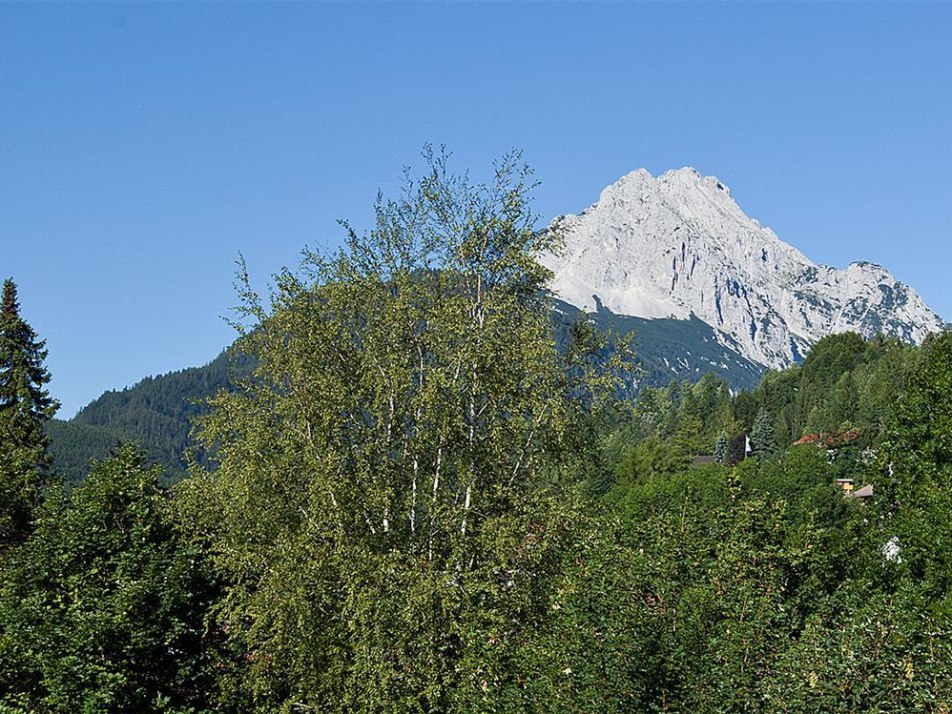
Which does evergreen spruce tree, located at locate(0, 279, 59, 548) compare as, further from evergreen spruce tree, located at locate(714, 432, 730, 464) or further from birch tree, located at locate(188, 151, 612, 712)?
evergreen spruce tree, located at locate(714, 432, 730, 464)

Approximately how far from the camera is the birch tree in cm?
2380

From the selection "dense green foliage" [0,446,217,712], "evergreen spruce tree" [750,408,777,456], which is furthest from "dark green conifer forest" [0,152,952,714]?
"evergreen spruce tree" [750,408,777,456]

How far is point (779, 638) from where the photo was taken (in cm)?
1794

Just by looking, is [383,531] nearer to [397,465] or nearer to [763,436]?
[397,465]

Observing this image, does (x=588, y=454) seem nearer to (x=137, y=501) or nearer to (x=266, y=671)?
(x=266, y=671)

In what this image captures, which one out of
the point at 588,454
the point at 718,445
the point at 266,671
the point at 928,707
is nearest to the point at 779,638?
the point at 928,707

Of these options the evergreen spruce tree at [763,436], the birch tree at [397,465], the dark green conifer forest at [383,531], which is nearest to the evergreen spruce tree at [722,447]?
the evergreen spruce tree at [763,436]

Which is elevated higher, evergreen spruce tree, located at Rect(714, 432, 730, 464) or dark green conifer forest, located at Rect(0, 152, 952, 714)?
evergreen spruce tree, located at Rect(714, 432, 730, 464)

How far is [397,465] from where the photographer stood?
26953 mm

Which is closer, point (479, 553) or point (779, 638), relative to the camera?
point (779, 638)

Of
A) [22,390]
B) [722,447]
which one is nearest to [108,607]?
[22,390]

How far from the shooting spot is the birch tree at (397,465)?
78.1 feet

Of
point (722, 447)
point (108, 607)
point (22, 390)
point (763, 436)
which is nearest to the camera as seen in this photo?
point (108, 607)

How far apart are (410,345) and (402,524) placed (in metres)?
4.59
